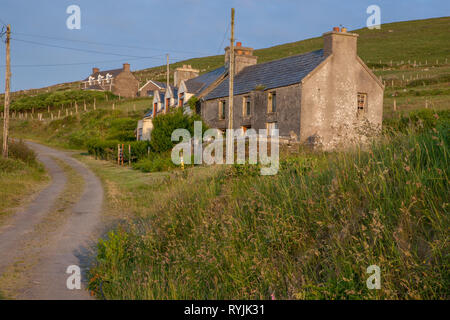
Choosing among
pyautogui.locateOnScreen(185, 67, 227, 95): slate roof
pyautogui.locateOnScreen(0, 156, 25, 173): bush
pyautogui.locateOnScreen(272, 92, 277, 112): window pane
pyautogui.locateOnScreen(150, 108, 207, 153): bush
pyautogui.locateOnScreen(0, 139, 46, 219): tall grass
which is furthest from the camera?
pyautogui.locateOnScreen(185, 67, 227, 95): slate roof

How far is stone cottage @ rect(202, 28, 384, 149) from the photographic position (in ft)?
81.7

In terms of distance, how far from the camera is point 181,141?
2683cm

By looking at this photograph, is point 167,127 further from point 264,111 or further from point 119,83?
point 119,83

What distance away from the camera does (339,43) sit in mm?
25406

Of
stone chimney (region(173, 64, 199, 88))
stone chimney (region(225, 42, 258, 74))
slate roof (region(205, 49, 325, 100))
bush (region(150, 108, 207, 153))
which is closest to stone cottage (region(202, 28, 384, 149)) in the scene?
slate roof (region(205, 49, 325, 100))

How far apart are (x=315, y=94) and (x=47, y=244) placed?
2043 cm

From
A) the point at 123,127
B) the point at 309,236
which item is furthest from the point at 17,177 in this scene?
the point at 123,127

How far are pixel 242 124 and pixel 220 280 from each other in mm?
24467

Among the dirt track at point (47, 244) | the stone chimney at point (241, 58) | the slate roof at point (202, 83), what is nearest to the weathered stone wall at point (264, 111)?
the slate roof at point (202, 83)

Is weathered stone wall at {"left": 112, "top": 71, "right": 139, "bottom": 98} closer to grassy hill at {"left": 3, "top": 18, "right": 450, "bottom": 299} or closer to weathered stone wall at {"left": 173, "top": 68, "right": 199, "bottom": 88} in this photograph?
weathered stone wall at {"left": 173, "top": 68, "right": 199, "bottom": 88}

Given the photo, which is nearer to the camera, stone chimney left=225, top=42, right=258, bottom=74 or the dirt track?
the dirt track

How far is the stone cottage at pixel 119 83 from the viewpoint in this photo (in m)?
75.9
